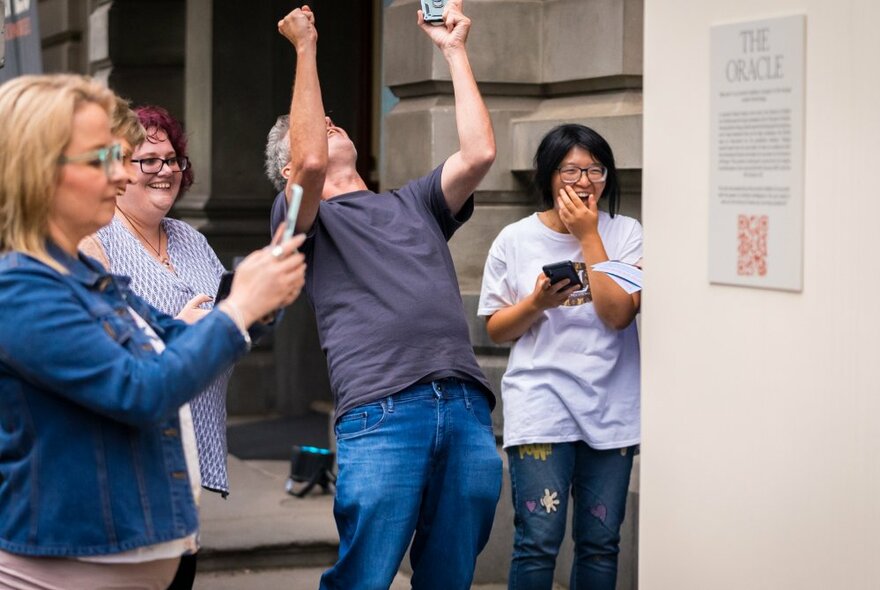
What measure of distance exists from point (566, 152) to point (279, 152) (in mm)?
898

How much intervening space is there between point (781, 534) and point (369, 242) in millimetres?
1297

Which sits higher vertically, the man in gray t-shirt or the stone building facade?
the stone building facade

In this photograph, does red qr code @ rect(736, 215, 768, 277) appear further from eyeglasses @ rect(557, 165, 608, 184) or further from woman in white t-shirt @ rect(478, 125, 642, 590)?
eyeglasses @ rect(557, 165, 608, 184)

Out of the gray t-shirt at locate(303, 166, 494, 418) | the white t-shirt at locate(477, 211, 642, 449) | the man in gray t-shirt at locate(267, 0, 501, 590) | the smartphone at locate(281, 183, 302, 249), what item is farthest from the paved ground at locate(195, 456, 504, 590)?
the smartphone at locate(281, 183, 302, 249)

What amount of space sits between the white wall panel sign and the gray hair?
4.33ft

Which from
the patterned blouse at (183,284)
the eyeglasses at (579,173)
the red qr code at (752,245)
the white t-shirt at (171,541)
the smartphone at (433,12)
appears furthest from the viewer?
the eyeglasses at (579,173)

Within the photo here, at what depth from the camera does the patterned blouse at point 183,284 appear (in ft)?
13.5

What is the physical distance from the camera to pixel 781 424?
3430 mm

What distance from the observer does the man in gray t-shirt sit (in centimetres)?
387

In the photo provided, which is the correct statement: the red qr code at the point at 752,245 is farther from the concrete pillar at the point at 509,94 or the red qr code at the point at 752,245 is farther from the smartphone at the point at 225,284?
the concrete pillar at the point at 509,94

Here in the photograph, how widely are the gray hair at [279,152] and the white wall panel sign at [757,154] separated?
1320 millimetres

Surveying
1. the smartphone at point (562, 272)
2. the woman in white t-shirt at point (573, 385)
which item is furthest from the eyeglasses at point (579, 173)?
the smartphone at point (562, 272)

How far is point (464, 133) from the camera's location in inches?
163

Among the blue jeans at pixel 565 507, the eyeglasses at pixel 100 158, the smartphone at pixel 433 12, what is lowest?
the blue jeans at pixel 565 507
